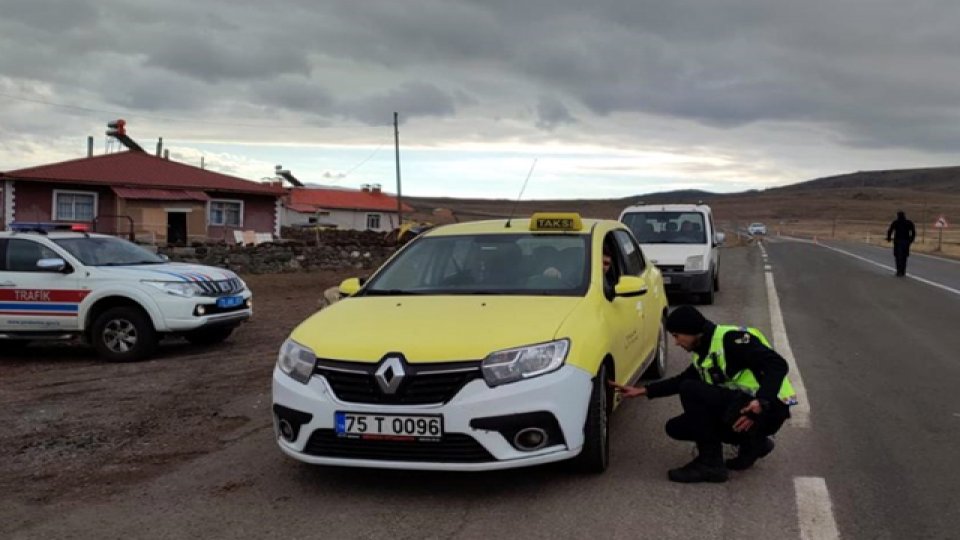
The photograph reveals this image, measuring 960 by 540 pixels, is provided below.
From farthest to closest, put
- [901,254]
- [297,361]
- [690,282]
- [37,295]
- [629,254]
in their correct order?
[901,254], [690,282], [37,295], [629,254], [297,361]

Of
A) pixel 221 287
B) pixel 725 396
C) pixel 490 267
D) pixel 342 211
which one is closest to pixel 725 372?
pixel 725 396

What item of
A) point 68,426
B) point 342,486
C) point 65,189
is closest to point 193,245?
point 65,189

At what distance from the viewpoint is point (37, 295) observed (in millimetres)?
10086

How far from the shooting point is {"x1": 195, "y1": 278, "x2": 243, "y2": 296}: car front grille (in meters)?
10.2

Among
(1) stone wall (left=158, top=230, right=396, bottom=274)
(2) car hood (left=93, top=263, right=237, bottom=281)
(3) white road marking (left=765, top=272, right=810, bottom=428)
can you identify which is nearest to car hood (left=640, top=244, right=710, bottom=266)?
(3) white road marking (left=765, top=272, right=810, bottom=428)

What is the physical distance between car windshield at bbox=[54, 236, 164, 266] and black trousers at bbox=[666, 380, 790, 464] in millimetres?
7909

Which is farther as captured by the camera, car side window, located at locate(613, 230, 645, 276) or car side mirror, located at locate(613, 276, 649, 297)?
car side window, located at locate(613, 230, 645, 276)

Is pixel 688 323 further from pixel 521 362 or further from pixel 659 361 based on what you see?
pixel 659 361

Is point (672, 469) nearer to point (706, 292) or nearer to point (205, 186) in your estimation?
point (706, 292)

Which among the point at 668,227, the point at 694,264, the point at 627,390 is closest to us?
the point at 627,390

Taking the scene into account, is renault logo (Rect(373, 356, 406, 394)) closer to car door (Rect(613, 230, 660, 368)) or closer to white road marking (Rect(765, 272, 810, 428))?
car door (Rect(613, 230, 660, 368))

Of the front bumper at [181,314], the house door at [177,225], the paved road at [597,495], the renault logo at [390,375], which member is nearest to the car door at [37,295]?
the front bumper at [181,314]

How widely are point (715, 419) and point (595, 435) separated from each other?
708mm

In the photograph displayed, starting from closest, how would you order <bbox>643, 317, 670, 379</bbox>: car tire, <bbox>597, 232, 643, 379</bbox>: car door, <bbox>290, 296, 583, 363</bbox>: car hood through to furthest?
<bbox>290, 296, 583, 363</bbox>: car hood → <bbox>597, 232, 643, 379</bbox>: car door → <bbox>643, 317, 670, 379</bbox>: car tire
